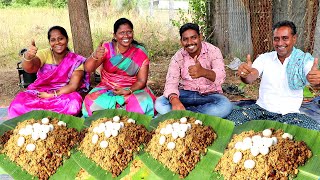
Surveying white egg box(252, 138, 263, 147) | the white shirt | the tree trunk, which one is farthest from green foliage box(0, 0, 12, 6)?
white egg box(252, 138, 263, 147)

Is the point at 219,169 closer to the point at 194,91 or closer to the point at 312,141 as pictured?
the point at 312,141

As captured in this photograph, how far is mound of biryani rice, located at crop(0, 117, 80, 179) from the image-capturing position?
210 cm

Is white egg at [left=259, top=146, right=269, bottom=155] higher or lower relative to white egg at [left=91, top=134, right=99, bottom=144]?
higher

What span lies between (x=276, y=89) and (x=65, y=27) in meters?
8.33

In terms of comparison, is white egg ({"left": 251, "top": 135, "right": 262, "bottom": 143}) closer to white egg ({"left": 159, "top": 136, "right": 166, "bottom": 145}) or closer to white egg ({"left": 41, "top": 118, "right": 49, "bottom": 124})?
white egg ({"left": 159, "top": 136, "right": 166, "bottom": 145})

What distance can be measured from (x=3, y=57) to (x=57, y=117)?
6916 mm

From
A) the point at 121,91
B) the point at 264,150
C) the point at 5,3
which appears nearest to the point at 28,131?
the point at 264,150

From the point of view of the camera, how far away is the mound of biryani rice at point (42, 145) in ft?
6.88

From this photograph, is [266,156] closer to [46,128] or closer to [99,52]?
[46,128]

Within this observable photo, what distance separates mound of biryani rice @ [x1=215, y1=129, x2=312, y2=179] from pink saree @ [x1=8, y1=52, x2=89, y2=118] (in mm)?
2204

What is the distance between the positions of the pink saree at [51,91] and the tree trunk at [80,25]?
1437 millimetres

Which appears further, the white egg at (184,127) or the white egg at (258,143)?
the white egg at (184,127)

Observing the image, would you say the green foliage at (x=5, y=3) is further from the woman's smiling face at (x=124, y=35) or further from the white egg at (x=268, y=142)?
the white egg at (x=268, y=142)

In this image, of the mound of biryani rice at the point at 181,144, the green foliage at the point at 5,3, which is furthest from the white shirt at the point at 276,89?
the green foliage at the point at 5,3
